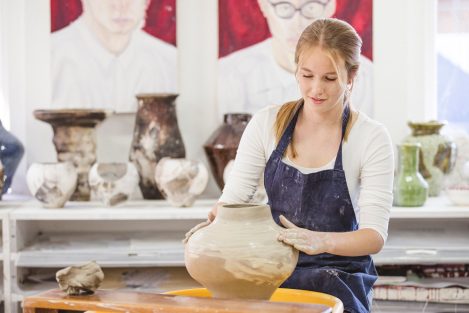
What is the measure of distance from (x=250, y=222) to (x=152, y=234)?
1756 millimetres

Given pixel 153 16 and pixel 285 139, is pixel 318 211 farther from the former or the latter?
pixel 153 16

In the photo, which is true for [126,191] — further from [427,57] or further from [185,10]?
[427,57]

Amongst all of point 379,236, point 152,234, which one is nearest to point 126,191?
point 152,234

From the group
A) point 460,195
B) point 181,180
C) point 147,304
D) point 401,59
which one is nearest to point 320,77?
point 147,304

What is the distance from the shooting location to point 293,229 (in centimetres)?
186

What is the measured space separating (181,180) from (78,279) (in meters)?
1.50

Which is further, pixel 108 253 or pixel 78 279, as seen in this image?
pixel 108 253

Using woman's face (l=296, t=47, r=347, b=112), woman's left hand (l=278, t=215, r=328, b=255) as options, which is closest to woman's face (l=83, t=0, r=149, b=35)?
woman's face (l=296, t=47, r=347, b=112)

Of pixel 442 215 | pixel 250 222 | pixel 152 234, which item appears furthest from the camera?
pixel 152 234

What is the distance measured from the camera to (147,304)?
1676 millimetres

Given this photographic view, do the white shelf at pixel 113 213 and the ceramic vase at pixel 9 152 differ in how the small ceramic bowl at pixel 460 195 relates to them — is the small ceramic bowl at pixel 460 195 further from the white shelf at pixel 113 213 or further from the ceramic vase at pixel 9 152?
the ceramic vase at pixel 9 152

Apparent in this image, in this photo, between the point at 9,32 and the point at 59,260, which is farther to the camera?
the point at 9,32

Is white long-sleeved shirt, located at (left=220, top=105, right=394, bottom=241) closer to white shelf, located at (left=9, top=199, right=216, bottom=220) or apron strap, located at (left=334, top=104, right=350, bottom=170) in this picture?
apron strap, located at (left=334, top=104, right=350, bottom=170)

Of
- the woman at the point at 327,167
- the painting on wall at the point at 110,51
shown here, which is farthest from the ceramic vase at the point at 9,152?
the woman at the point at 327,167
